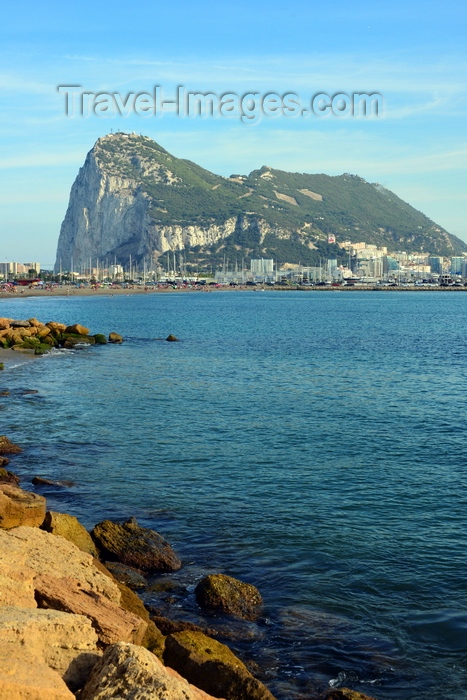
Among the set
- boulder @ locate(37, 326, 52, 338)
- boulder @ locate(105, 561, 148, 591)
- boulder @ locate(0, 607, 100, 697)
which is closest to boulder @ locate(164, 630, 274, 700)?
→ boulder @ locate(0, 607, 100, 697)

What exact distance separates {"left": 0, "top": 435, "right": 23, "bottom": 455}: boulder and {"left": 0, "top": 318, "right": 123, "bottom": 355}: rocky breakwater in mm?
29663

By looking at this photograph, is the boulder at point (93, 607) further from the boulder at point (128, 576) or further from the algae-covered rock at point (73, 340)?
the algae-covered rock at point (73, 340)

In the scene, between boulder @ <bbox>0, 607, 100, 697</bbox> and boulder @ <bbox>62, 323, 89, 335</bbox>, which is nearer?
boulder @ <bbox>0, 607, 100, 697</bbox>

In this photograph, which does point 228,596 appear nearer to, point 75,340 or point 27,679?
point 27,679

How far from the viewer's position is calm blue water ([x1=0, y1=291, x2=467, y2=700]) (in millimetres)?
11344

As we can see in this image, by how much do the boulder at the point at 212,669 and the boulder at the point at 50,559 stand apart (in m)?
1.14

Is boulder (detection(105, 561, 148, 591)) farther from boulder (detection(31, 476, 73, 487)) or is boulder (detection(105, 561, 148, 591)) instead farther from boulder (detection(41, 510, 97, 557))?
boulder (detection(31, 476, 73, 487))

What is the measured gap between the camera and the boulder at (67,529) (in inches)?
506

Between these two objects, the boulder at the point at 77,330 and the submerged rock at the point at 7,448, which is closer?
the submerged rock at the point at 7,448

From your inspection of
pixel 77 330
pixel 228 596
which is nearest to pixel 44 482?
pixel 228 596

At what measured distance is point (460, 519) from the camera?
54.3 feet

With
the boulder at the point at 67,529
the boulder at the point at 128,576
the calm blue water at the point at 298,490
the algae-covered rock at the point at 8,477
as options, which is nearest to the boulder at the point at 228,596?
the calm blue water at the point at 298,490

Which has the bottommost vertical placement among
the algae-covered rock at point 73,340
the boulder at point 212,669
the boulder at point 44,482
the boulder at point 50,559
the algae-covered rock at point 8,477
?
the boulder at point 44,482

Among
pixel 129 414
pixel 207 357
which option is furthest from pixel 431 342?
pixel 129 414
